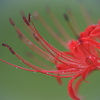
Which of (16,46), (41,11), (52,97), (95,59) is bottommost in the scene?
(95,59)

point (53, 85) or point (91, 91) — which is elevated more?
point (53, 85)

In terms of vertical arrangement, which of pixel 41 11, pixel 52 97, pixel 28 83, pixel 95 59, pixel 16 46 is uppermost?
pixel 41 11

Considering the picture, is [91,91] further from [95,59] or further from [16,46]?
[95,59]

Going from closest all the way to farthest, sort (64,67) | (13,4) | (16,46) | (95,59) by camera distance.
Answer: (95,59) → (64,67) → (16,46) → (13,4)

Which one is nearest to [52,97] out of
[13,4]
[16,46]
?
[16,46]

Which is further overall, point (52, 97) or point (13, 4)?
point (13, 4)

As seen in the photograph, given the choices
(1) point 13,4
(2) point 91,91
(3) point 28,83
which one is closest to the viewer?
(2) point 91,91

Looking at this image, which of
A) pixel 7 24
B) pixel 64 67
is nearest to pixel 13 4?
pixel 7 24

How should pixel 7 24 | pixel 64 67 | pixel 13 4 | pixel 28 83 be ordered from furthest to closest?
pixel 13 4
pixel 7 24
pixel 28 83
pixel 64 67

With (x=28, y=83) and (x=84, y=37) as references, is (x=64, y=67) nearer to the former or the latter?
(x=84, y=37)
